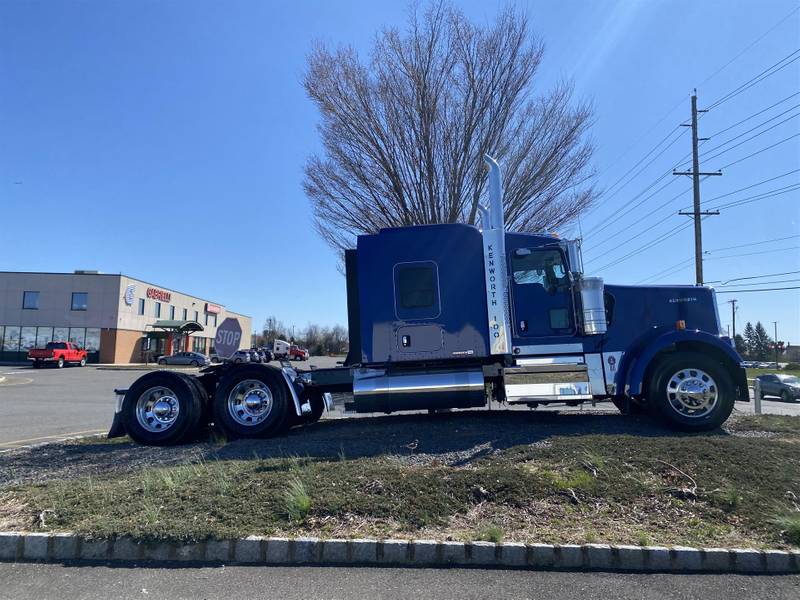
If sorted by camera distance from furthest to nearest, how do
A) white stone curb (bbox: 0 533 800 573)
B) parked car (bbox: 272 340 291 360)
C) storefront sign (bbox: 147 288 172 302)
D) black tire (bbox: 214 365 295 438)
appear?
1. storefront sign (bbox: 147 288 172 302)
2. parked car (bbox: 272 340 291 360)
3. black tire (bbox: 214 365 295 438)
4. white stone curb (bbox: 0 533 800 573)

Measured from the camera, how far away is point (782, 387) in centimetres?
2880

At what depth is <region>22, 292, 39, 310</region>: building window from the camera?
167ft

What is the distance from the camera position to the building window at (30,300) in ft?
167

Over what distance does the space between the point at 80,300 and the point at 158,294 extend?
841cm

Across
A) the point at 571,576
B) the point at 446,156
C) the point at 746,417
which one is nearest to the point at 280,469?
the point at 571,576

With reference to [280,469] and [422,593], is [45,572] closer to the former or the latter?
[280,469]

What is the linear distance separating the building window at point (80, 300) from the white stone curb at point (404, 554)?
173 ft

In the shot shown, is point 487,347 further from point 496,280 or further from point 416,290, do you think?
point 416,290

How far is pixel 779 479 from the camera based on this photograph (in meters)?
5.52

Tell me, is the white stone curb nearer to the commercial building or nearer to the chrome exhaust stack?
the chrome exhaust stack

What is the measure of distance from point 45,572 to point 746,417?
9531 mm

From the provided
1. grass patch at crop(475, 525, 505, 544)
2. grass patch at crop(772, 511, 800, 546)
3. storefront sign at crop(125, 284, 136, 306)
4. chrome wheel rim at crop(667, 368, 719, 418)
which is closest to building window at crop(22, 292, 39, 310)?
storefront sign at crop(125, 284, 136, 306)

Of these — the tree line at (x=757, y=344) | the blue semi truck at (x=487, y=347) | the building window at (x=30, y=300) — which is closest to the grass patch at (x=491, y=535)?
the blue semi truck at (x=487, y=347)

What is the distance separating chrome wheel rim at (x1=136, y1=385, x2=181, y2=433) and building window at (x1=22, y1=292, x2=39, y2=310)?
51.5 meters
